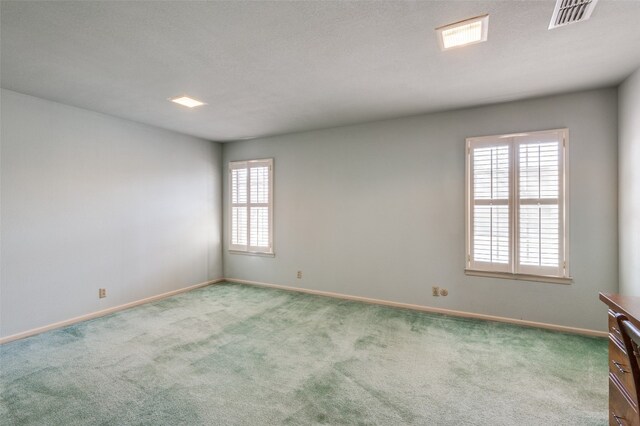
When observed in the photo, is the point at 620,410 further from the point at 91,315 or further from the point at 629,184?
the point at 91,315

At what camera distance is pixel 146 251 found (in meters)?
4.59

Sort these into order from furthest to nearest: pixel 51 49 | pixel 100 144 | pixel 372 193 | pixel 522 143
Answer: pixel 372 193 < pixel 100 144 < pixel 522 143 < pixel 51 49

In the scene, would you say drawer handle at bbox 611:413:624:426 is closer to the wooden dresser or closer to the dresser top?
the wooden dresser

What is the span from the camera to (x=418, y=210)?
4.18m

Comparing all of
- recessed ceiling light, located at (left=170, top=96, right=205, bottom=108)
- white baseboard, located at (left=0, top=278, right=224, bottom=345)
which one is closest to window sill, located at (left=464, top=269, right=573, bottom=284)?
recessed ceiling light, located at (left=170, top=96, right=205, bottom=108)

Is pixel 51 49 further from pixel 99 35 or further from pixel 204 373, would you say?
pixel 204 373

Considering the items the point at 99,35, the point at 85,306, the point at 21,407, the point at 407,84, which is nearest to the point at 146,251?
the point at 85,306

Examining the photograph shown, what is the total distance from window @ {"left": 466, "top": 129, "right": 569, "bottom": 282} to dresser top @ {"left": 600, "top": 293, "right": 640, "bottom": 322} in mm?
1859

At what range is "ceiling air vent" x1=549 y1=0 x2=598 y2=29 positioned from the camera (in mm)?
1904

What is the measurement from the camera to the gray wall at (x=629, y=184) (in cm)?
282

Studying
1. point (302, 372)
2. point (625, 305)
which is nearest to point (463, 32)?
point (625, 305)

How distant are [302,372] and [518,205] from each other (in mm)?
2972

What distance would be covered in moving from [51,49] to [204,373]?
2.85m

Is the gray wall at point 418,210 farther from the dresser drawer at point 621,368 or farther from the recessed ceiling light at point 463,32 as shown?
the dresser drawer at point 621,368
